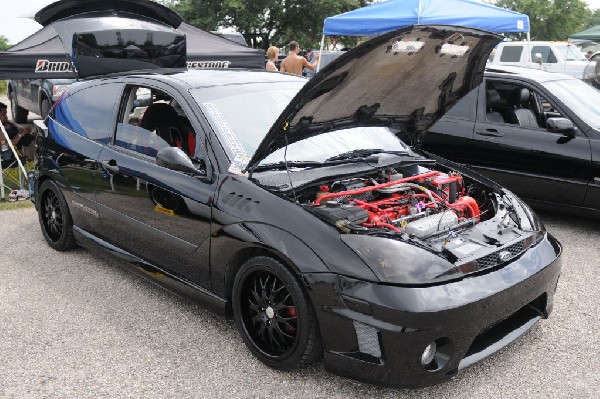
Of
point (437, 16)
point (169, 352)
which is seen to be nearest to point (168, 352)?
point (169, 352)

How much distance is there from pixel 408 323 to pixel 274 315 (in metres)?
0.78

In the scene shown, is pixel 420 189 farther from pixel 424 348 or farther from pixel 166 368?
pixel 166 368

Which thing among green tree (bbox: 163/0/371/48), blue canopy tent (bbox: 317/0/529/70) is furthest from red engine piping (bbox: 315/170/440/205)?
green tree (bbox: 163/0/371/48)

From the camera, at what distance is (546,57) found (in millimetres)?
17906

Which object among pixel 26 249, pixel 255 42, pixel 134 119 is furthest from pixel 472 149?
pixel 255 42

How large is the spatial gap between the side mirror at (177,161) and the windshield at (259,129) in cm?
23

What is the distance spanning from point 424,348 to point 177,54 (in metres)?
4.32

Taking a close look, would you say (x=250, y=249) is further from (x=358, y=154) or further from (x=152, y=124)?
(x=152, y=124)

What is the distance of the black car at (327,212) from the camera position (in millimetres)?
2748

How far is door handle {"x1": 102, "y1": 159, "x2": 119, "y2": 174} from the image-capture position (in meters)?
4.16

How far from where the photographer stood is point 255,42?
35469mm

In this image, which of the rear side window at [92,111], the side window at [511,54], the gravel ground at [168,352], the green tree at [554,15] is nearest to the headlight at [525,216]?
the gravel ground at [168,352]

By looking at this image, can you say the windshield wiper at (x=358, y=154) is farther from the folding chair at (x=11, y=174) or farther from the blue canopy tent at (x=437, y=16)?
the blue canopy tent at (x=437, y=16)

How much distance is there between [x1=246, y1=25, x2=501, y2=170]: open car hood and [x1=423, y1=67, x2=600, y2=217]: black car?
2054 millimetres
